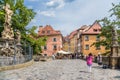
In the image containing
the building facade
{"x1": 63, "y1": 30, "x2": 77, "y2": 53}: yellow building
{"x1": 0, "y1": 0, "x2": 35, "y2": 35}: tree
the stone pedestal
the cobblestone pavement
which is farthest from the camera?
{"x1": 63, "y1": 30, "x2": 77, "y2": 53}: yellow building

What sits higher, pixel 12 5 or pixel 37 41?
pixel 12 5

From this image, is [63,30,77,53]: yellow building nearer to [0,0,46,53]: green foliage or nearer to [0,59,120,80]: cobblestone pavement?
[0,0,46,53]: green foliage

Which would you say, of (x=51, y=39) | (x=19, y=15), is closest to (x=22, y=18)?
(x=19, y=15)

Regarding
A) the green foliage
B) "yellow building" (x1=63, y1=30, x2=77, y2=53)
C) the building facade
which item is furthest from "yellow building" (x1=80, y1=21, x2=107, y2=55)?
the green foliage

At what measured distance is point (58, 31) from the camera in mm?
106625

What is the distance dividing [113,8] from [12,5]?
17617 millimetres

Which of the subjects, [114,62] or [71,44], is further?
[71,44]

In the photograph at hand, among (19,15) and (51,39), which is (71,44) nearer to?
(51,39)

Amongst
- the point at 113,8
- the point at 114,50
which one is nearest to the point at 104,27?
the point at 113,8

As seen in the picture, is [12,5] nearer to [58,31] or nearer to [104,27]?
[104,27]

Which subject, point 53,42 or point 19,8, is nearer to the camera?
point 19,8

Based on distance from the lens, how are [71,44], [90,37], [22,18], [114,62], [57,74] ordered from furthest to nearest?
[71,44] → [90,37] → [22,18] → [114,62] → [57,74]

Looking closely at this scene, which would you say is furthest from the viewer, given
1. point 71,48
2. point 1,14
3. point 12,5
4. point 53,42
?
point 71,48

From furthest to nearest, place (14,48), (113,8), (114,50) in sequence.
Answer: (113,8) < (114,50) < (14,48)
